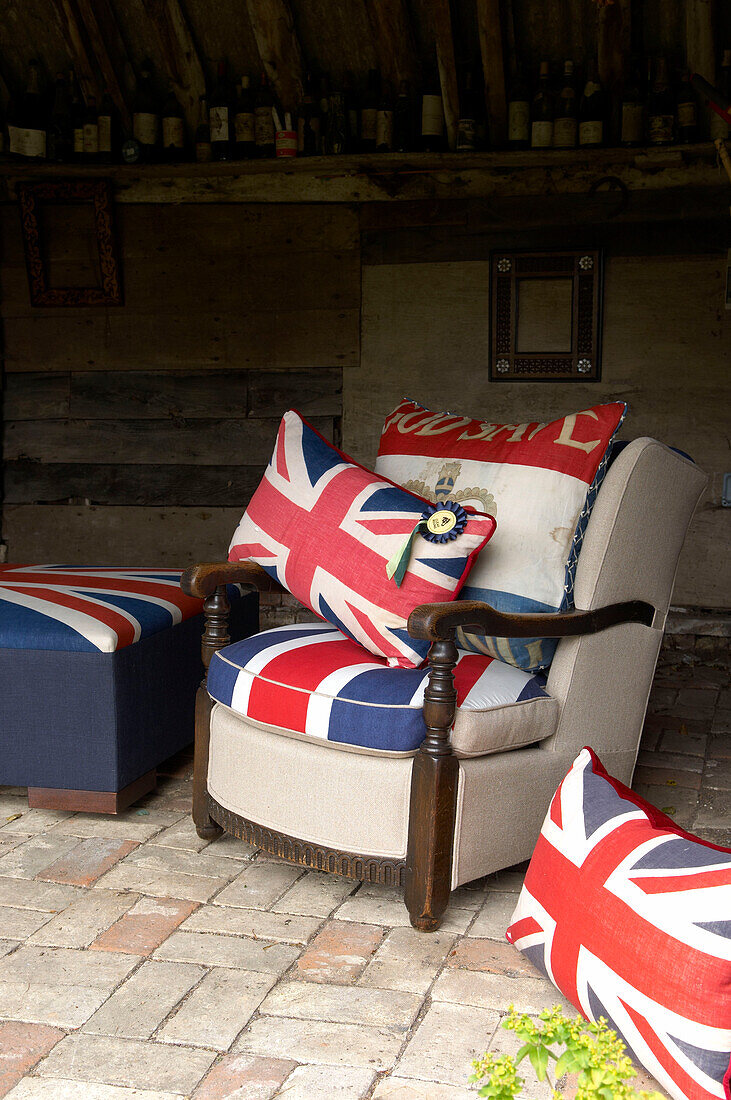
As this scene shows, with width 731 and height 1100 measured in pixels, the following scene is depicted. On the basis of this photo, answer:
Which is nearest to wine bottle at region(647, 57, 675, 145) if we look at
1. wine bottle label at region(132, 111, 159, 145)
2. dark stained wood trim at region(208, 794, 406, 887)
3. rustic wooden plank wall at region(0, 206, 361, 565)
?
rustic wooden plank wall at region(0, 206, 361, 565)

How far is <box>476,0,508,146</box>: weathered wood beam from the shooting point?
4086 millimetres

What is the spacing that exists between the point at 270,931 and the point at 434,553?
2.77 ft

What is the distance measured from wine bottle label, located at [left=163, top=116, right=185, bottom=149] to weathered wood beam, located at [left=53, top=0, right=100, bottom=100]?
39 centimetres

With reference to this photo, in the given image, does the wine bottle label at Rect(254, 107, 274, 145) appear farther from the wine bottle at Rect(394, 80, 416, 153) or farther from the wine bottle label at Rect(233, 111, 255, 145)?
the wine bottle at Rect(394, 80, 416, 153)

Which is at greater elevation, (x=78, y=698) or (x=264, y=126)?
(x=264, y=126)

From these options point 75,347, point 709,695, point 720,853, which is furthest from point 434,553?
point 75,347

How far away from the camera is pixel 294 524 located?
2318 millimetres

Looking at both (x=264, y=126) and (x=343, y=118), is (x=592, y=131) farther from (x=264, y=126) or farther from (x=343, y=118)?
(x=264, y=126)

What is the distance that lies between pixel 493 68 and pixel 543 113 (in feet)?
1.08

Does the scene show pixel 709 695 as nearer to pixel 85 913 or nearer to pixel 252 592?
pixel 252 592

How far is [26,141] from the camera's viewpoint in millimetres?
4750

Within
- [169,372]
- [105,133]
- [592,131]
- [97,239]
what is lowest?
[169,372]

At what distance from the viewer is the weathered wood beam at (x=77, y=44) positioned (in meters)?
4.51

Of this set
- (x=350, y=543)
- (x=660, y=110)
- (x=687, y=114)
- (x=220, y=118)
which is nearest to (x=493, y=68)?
(x=660, y=110)
